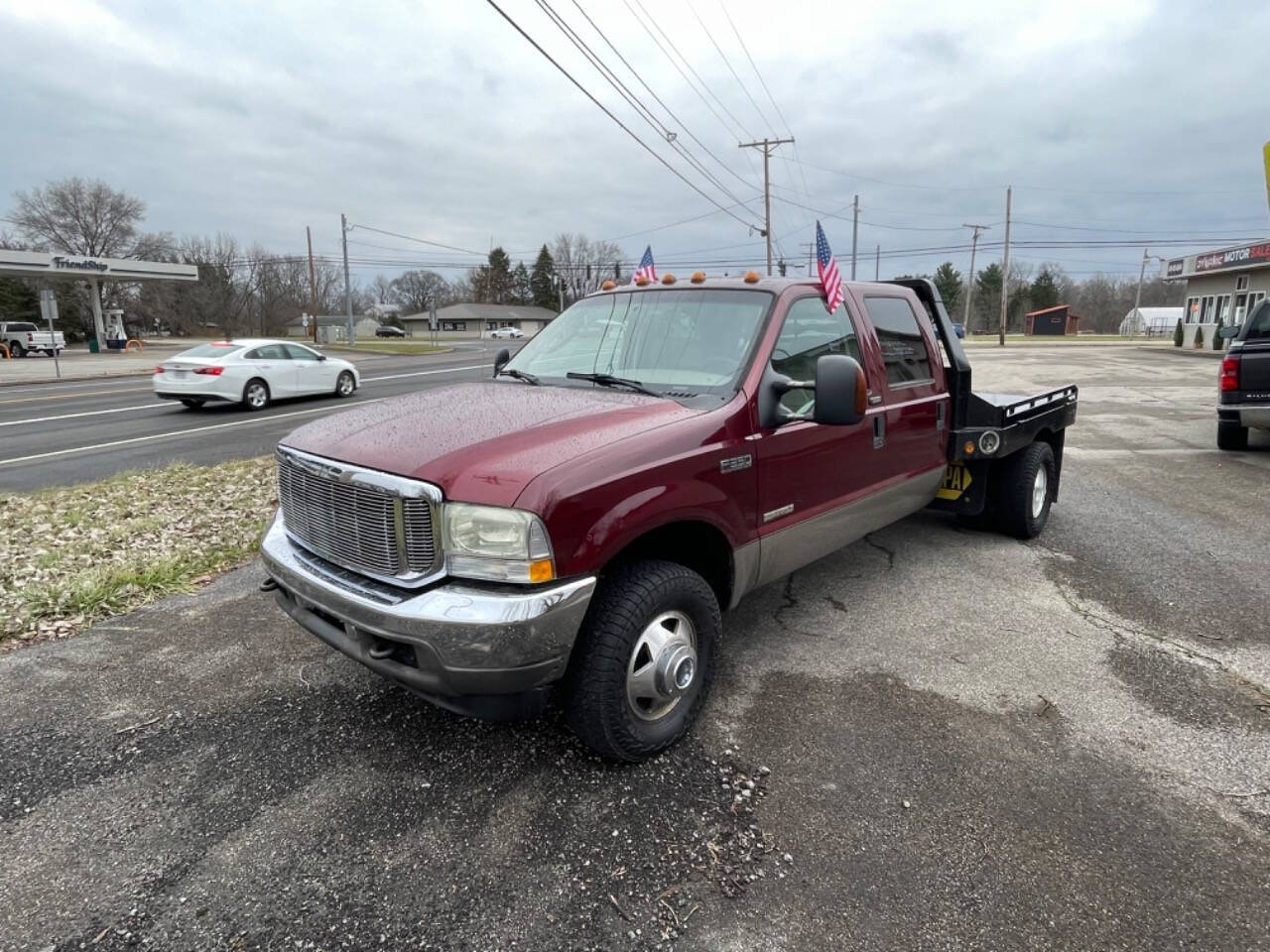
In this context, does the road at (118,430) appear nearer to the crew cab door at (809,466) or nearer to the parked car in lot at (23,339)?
the crew cab door at (809,466)

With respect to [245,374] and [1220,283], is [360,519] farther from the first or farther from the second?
[1220,283]

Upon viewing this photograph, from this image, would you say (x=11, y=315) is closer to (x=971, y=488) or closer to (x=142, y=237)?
(x=142, y=237)

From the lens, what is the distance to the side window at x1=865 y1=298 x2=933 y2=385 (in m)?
4.26

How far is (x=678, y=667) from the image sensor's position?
285 centimetres

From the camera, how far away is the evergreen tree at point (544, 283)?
116438mm

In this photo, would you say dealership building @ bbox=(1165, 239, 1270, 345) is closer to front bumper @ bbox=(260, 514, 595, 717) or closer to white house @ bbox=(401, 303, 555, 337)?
front bumper @ bbox=(260, 514, 595, 717)

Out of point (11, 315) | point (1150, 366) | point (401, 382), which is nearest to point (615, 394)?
point (401, 382)

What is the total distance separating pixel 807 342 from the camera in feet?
12.1

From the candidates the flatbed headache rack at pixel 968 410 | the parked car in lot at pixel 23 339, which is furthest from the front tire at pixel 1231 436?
the parked car in lot at pixel 23 339

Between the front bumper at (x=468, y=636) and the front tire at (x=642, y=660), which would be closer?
the front bumper at (x=468, y=636)

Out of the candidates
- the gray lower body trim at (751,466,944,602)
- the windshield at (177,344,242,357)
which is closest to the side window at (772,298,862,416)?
→ the gray lower body trim at (751,466,944,602)

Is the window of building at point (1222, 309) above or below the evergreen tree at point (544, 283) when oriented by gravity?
below

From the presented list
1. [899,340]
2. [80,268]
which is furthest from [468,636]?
[80,268]

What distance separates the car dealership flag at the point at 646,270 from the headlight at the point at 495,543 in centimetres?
232
